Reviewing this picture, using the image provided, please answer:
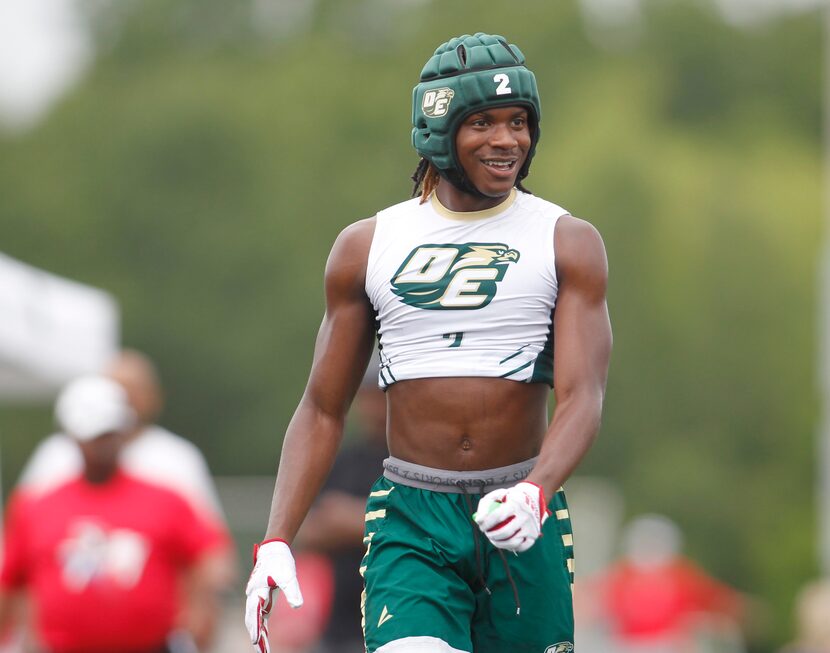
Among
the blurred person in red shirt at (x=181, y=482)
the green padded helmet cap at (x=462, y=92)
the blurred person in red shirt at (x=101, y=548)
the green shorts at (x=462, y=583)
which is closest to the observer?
the green shorts at (x=462, y=583)

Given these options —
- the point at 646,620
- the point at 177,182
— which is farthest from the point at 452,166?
the point at 177,182

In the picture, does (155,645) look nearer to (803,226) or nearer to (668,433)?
(668,433)

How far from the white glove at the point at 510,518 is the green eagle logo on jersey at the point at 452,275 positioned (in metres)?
0.73

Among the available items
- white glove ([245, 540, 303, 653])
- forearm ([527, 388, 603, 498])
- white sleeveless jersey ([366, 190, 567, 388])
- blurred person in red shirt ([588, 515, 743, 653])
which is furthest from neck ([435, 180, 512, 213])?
blurred person in red shirt ([588, 515, 743, 653])

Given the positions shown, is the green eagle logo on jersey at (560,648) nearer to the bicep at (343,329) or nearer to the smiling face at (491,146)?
the bicep at (343,329)

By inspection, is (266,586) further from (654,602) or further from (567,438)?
(654,602)

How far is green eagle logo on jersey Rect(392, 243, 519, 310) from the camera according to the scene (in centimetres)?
575

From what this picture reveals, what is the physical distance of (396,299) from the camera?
5836 millimetres

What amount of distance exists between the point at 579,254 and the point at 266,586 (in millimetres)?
1393

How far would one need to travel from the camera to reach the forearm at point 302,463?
5.95m

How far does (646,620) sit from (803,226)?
23812 millimetres

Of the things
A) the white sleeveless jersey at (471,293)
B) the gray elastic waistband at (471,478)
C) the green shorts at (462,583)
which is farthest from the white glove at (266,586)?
the white sleeveless jersey at (471,293)

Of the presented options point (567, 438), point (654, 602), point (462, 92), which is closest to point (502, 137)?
point (462, 92)

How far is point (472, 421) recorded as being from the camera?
576 cm
